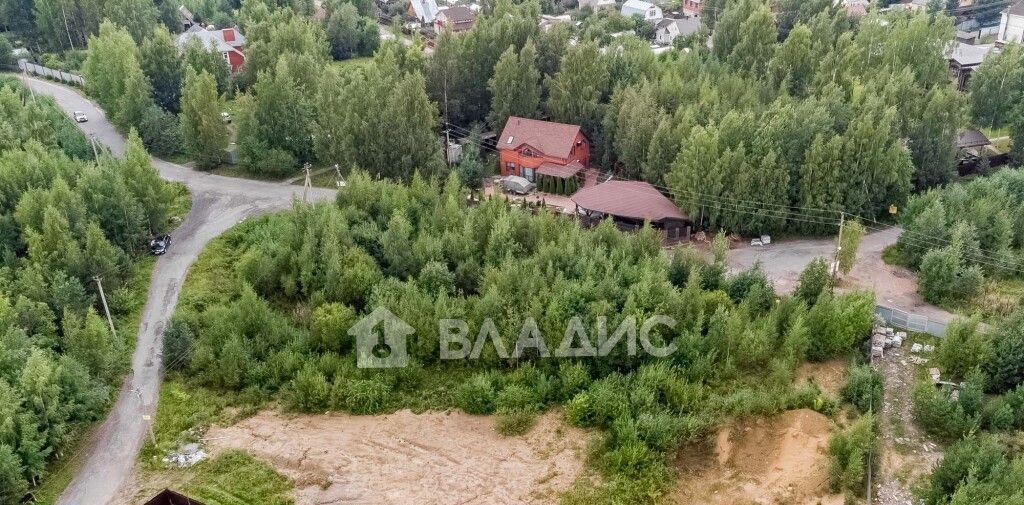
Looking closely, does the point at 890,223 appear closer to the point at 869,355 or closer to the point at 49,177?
the point at 869,355

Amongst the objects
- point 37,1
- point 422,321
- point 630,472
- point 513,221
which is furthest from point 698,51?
point 37,1

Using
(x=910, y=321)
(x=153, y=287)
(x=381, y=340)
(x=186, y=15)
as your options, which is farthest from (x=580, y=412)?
(x=186, y=15)

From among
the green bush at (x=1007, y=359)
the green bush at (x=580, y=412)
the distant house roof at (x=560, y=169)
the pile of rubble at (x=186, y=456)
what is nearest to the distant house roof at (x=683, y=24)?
the distant house roof at (x=560, y=169)

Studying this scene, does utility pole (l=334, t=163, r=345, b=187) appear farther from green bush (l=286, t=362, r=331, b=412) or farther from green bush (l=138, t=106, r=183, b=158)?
green bush (l=286, t=362, r=331, b=412)

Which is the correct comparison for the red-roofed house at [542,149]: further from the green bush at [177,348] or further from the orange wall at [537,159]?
the green bush at [177,348]

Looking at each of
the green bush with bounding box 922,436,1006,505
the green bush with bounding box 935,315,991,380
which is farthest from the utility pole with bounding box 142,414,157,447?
the green bush with bounding box 935,315,991,380
